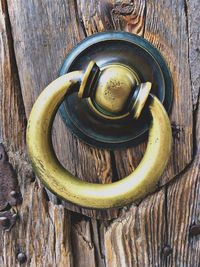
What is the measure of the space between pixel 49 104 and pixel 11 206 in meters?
0.21

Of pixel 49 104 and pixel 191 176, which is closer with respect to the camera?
pixel 49 104

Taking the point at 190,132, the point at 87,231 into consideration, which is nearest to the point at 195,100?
the point at 190,132

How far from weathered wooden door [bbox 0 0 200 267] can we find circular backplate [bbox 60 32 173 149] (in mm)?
16

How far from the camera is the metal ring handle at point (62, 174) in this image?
537 mm

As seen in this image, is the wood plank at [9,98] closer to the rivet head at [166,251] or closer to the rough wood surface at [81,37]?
the rough wood surface at [81,37]

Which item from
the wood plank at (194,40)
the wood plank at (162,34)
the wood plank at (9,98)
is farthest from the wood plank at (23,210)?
the wood plank at (194,40)

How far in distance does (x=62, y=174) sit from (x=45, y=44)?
7.7 inches

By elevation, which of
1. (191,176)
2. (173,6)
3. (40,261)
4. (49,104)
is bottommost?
(40,261)

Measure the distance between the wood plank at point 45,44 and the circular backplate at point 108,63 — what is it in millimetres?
19

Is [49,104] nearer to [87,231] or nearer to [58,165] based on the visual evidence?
[58,165]

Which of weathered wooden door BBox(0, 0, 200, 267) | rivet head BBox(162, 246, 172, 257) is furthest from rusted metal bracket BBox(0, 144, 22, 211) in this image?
rivet head BBox(162, 246, 172, 257)

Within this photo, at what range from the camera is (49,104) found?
0.54m

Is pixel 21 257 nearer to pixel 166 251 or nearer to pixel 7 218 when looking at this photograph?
pixel 7 218

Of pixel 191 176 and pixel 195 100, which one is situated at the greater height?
pixel 195 100
